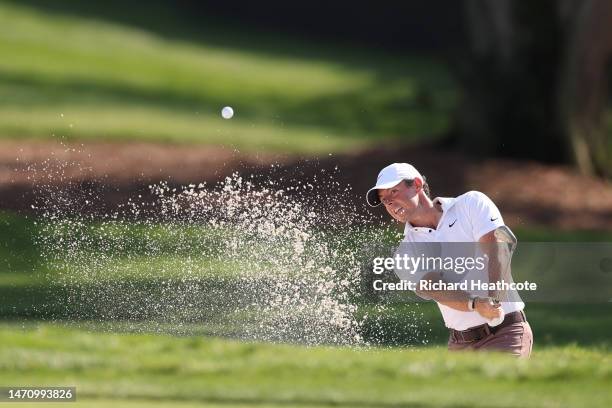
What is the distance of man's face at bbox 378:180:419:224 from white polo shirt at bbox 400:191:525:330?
0.14 metres

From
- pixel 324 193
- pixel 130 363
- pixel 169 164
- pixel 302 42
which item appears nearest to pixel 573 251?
pixel 324 193

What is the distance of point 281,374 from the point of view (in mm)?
6859

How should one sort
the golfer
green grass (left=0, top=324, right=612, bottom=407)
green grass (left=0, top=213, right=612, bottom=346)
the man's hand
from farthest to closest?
green grass (left=0, top=213, right=612, bottom=346) < the golfer < the man's hand < green grass (left=0, top=324, right=612, bottom=407)

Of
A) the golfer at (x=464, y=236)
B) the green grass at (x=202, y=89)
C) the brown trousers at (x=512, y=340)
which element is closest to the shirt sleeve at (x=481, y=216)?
the golfer at (x=464, y=236)

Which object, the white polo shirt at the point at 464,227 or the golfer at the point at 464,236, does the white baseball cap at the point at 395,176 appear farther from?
the white polo shirt at the point at 464,227

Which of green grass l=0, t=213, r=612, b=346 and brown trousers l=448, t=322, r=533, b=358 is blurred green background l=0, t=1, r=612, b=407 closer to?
green grass l=0, t=213, r=612, b=346

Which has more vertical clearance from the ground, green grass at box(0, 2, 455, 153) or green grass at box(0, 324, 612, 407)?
green grass at box(0, 2, 455, 153)

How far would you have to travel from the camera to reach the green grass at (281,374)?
246 inches

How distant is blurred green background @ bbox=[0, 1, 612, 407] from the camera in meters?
6.76

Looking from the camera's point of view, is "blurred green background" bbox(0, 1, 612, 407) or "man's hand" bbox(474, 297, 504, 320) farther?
"man's hand" bbox(474, 297, 504, 320)

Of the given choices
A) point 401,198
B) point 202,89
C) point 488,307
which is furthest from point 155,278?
point 202,89

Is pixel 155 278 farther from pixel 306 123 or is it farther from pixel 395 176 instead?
pixel 306 123

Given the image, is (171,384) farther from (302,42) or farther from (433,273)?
(302,42)

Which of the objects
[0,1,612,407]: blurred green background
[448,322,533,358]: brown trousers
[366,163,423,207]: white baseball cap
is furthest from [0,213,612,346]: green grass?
[366,163,423,207]: white baseball cap
